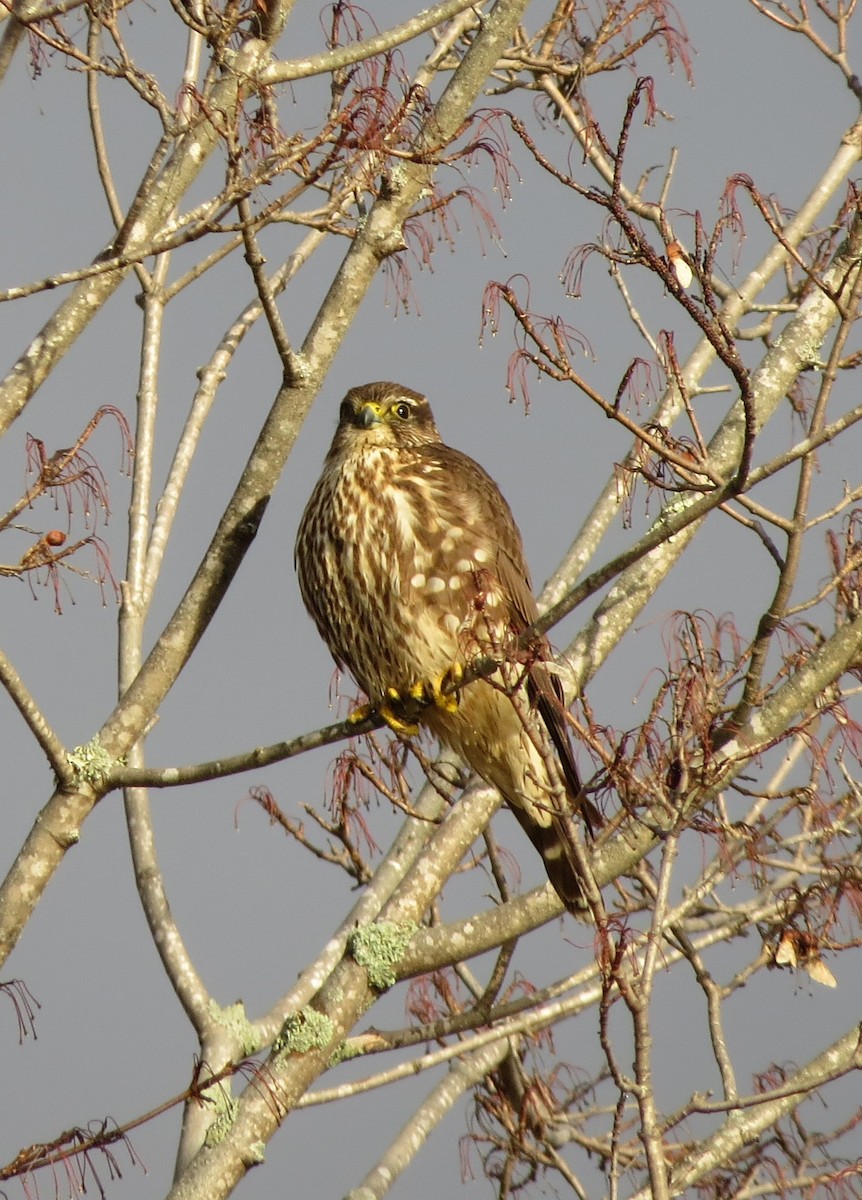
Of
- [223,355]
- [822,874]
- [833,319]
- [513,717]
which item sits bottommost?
[822,874]

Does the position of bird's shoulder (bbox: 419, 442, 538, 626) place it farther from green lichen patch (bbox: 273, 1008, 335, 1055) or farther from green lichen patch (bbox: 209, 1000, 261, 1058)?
green lichen patch (bbox: 209, 1000, 261, 1058)

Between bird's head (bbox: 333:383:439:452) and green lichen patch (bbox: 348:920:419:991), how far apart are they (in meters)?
1.38

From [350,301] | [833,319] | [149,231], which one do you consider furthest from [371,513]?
[833,319]

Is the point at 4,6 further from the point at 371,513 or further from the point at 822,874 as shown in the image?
the point at 822,874

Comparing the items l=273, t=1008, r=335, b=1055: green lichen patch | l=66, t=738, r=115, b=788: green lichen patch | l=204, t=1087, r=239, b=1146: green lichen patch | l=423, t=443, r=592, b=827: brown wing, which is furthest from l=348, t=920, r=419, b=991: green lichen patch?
l=66, t=738, r=115, b=788: green lichen patch

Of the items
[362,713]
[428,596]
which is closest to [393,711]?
[362,713]

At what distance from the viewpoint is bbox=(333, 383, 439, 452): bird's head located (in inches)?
180

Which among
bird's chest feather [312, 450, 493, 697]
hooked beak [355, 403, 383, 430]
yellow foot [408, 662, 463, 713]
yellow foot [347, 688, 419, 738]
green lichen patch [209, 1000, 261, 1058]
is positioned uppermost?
hooked beak [355, 403, 383, 430]

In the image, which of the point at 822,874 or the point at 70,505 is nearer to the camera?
the point at 70,505

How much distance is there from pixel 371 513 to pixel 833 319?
1388mm

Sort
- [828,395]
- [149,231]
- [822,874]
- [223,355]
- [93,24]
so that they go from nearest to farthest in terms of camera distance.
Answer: [828,395], [149,231], [93,24], [822,874], [223,355]

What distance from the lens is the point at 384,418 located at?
4.67 meters

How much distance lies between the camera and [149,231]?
137 inches

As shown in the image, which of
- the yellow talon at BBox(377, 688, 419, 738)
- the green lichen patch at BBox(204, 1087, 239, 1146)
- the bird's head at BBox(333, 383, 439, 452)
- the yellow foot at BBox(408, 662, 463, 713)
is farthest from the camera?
the bird's head at BBox(333, 383, 439, 452)
